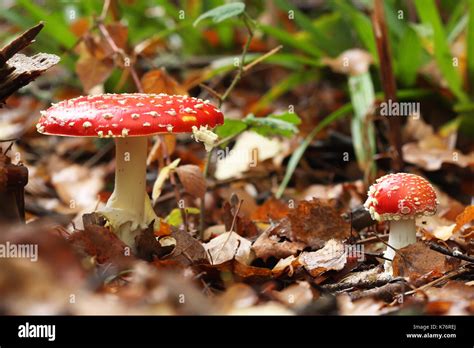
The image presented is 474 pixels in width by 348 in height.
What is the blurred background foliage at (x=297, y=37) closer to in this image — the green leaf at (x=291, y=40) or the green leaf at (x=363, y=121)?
the green leaf at (x=291, y=40)

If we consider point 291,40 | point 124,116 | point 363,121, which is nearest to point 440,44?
point 363,121

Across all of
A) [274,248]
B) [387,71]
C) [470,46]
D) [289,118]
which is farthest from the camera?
[470,46]

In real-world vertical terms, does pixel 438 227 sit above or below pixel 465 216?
below

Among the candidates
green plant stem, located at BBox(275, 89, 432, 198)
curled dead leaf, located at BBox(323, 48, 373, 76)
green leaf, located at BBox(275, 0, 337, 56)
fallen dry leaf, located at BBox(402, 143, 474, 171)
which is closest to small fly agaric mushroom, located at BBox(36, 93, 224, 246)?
green plant stem, located at BBox(275, 89, 432, 198)

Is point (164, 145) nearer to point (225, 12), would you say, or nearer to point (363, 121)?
point (225, 12)
